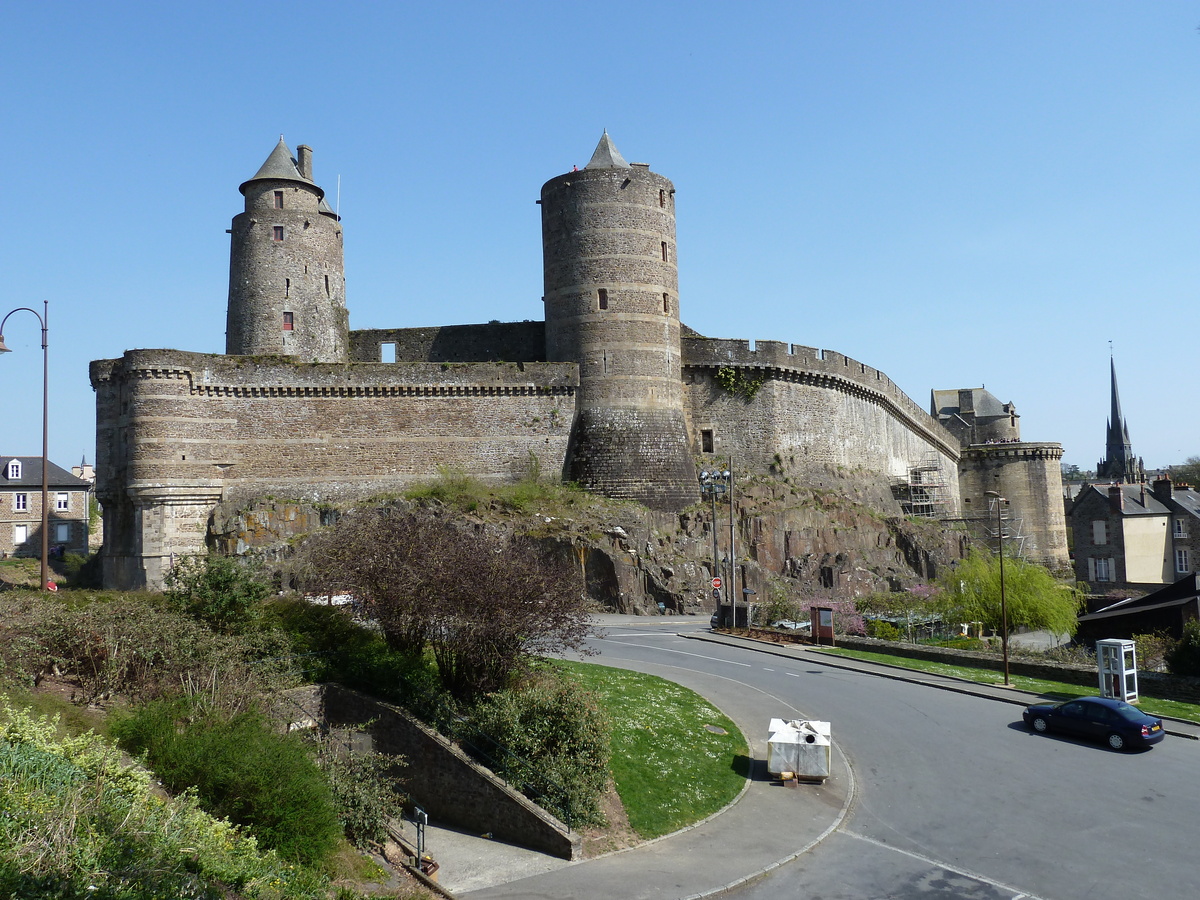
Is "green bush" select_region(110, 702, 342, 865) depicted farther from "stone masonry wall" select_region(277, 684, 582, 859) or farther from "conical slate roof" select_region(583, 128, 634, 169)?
"conical slate roof" select_region(583, 128, 634, 169)

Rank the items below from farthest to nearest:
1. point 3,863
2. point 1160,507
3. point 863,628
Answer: point 1160,507 < point 863,628 < point 3,863

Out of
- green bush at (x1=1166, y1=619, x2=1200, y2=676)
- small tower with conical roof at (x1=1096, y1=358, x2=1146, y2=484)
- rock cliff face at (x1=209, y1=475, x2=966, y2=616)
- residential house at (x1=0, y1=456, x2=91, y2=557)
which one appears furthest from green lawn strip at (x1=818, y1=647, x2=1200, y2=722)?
small tower with conical roof at (x1=1096, y1=358, x2=1146, y2=484)

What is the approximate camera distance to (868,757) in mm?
17266

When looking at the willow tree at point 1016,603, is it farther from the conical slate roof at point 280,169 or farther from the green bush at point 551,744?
the conical slate roof at point 280,169

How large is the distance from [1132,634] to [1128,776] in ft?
46.9

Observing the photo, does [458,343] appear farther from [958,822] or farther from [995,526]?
[995,526]

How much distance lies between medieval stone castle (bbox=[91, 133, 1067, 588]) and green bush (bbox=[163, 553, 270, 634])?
702 inches

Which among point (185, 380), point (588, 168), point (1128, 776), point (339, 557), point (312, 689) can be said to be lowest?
point (1128, 776)

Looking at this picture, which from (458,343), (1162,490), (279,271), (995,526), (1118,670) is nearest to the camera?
(1118,670)

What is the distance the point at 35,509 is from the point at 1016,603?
179 ft

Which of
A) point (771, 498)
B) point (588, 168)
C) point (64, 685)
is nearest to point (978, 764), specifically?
point (64, 685)

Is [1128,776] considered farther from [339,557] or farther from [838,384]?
[838,384]

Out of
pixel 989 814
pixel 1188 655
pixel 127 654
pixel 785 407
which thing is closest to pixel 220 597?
pixel 127 654

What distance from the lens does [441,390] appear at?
3784 centimetres
